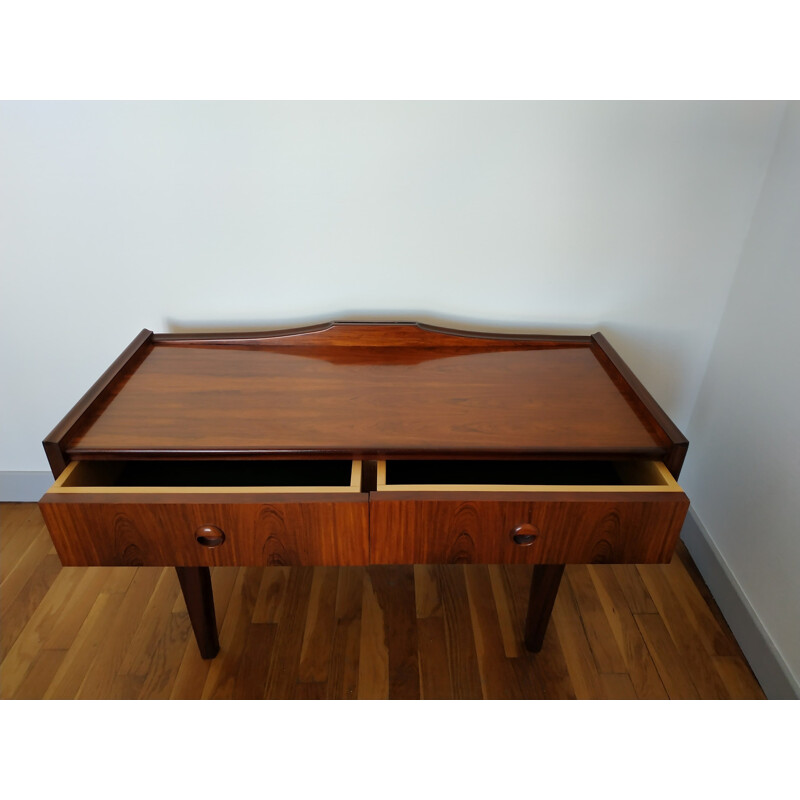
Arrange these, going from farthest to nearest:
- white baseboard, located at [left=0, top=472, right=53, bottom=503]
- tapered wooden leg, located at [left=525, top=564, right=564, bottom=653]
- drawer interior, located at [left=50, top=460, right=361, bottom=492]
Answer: white baseboard, located at [left=0, top=472, right=53, bottom=503] → tapered wooden leg, located at [left=525, top=564, right=564, bottom=653] → drawer interior, located at [left=50, top=460, right=361, bottom=492]

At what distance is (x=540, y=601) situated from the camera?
106 cm

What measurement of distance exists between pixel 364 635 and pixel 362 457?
512mm

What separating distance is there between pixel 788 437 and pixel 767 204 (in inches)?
16.7

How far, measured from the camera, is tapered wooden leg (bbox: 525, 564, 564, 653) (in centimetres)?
101

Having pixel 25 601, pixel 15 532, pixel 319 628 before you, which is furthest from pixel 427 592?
pixel 15 532

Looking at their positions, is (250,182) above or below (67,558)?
above

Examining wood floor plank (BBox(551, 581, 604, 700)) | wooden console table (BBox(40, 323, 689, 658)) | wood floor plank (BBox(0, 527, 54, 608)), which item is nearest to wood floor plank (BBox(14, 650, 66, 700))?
wood floor plank (BBox(0, 527, 54, 608))

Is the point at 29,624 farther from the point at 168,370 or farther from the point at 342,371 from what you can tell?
the point at 342,371

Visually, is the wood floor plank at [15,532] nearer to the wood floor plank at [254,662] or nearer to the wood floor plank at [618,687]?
the wood floor plank at [254,662]

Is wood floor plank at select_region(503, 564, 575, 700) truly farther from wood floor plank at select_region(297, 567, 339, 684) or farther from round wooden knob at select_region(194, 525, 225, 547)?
round wooden knob at select_region(194, 525, 225, 547)

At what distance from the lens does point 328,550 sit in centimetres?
79

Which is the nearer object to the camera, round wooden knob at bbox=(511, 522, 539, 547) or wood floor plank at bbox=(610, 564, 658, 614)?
round wooden knob at bbox=(511, 522, 539, 547)

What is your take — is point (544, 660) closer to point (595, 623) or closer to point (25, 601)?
point (595, 623)

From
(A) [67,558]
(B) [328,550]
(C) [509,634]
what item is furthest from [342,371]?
(C) [509,634]
